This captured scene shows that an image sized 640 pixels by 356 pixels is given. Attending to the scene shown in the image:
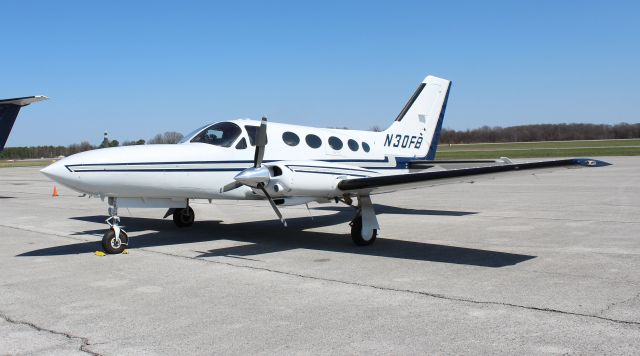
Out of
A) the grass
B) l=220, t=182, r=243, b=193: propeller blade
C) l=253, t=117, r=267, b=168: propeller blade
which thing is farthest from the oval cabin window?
the grass

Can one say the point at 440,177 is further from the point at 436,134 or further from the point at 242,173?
the point at 436,134

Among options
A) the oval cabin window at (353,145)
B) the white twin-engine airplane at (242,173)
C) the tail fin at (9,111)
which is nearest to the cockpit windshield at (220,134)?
the white twin-engine airplane at (242,173)

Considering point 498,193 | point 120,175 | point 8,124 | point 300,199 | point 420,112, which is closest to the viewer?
point 120,175

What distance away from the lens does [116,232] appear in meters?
10.5

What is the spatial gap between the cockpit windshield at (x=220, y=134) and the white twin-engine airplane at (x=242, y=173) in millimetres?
20

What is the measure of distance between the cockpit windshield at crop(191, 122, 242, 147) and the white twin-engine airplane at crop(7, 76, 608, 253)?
2cm

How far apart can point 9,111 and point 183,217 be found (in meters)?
14.7

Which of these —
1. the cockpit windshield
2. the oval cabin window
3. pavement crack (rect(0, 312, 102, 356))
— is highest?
the cockpit windshield

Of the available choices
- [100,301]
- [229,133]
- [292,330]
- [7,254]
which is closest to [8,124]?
[7,254]

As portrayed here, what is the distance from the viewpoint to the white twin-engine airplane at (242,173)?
985 cm

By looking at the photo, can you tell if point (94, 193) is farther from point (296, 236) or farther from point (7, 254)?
point (296, 236)

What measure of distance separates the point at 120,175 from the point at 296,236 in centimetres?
423

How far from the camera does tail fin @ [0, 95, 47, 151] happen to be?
24.5 meters

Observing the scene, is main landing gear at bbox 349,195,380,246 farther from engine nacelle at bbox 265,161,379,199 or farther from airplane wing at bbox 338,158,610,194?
engine nacelle at bbox 265,161,379,199
